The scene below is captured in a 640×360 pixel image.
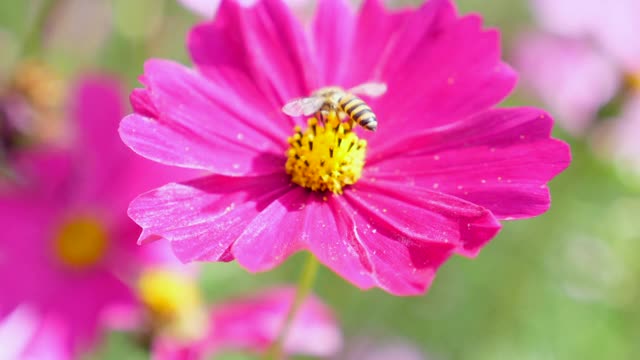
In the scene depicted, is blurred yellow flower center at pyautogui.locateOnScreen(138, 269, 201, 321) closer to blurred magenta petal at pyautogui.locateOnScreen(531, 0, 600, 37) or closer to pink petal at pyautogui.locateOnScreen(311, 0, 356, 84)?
pink petal at pyautogui.locateOnScreen(311, 0, 356, 84)

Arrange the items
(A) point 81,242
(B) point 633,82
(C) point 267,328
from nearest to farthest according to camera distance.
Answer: (C) point 267,328 → (A) point 81,242 → (B) point 633,82

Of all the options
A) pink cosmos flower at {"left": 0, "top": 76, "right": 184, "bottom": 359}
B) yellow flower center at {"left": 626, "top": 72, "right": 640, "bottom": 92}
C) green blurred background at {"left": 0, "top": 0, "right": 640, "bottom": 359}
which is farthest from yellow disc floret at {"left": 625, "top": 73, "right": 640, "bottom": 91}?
pink cosmos flower at {"left": 0, "top": 76, "right": 184, "bottom": 359}

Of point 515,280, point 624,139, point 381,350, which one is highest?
point 624,139

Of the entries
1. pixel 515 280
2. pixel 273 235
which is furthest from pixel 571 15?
pixel 273 235

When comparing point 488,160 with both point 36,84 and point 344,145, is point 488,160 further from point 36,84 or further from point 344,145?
point 36,84

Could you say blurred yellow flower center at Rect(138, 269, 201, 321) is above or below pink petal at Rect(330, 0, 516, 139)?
below

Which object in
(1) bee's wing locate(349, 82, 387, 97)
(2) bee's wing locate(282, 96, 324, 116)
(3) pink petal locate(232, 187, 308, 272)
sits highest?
(2) bee's wing locate(282, 96, 324, 116)

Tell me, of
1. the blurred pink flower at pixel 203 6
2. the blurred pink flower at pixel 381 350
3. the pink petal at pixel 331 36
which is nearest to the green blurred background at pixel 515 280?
the blurred pink flower at pixel 381 350

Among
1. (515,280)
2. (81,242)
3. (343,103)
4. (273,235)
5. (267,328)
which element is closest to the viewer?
(273,235)

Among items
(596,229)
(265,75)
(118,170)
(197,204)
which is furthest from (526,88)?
(197,204)
